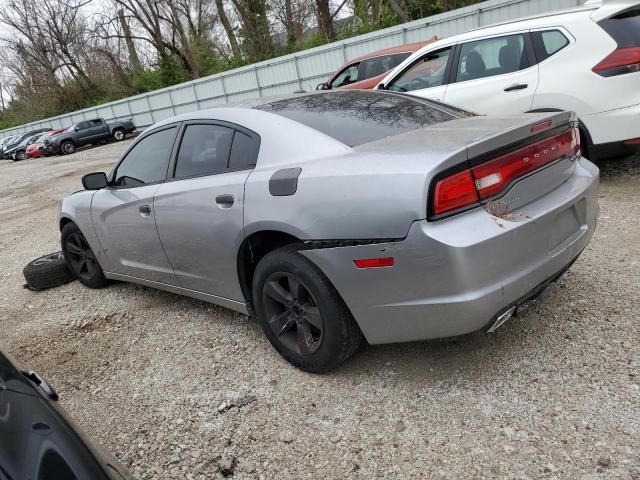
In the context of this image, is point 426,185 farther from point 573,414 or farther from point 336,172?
point 573,414

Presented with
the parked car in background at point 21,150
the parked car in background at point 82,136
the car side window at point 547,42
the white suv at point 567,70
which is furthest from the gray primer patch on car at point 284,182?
the parked car in background at point 21,150

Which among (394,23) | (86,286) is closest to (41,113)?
(394,23)

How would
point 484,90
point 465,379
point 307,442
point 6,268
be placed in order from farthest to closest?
point 6,268 < point 484,90 < point 465,379 < point 307,442

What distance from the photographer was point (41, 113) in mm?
46125

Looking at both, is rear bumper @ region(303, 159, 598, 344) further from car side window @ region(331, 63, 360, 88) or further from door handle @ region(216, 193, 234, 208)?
car side window @ region(331, 63, 360, 88)

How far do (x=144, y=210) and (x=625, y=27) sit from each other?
448 centimetres

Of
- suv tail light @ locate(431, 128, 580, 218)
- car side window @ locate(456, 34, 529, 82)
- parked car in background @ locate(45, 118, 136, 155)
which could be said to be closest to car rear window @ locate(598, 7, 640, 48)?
car side window @ locate(456, 34, 529, 82)

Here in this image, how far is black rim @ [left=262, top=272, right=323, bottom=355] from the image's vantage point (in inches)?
106

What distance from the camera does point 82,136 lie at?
28.1 m

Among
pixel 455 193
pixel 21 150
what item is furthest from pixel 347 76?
pixel 21 150

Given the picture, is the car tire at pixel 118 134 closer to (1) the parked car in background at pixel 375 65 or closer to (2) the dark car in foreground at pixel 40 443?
(1) the parked car in background at pixel 375 65

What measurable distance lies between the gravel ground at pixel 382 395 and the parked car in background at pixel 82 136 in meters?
27.1

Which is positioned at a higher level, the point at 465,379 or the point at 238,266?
the point at 238,266

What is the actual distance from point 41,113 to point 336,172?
5161 cm
